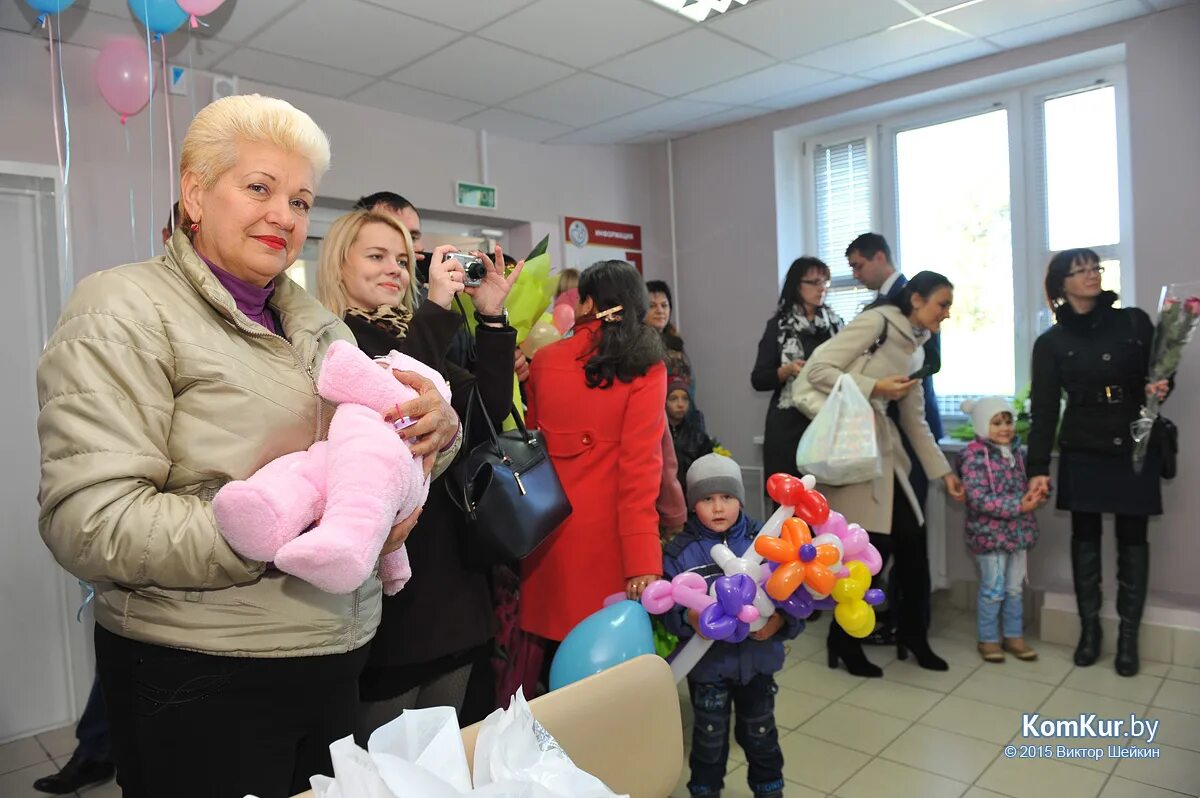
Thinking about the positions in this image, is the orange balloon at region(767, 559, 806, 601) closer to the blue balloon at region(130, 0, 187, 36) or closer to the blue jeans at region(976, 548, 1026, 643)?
the blue jeans at region(976, 548, 1026, 643)

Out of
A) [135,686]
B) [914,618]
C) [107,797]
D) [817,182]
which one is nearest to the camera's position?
[135,686]

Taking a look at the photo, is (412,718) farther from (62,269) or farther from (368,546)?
(62,269)

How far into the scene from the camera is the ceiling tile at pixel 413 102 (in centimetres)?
371

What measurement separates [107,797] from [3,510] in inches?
47.6

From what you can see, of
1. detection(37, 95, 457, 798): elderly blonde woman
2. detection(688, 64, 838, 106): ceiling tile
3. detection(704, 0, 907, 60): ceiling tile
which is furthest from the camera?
detection(688, 64, 838, 106): ceiling tile

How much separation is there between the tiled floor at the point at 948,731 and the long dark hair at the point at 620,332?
4.23ft

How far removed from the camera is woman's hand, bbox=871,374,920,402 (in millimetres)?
3037

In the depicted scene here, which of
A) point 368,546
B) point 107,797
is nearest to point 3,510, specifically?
point 107,797

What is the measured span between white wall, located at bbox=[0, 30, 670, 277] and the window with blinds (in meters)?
0.97

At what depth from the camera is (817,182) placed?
15.7 feet

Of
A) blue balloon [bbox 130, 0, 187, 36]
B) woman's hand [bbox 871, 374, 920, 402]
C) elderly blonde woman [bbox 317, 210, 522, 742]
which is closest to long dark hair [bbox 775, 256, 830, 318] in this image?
woman's hand [bbox 871, 374, 920, 402]

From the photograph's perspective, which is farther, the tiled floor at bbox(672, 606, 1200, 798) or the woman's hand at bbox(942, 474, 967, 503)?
the woman's hand at bbox(942, 474, 967, 503)

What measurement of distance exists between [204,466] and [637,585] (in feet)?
4.12

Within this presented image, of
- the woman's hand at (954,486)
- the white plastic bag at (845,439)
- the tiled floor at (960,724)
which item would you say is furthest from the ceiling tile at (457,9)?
the tiled floor at (960,724)
